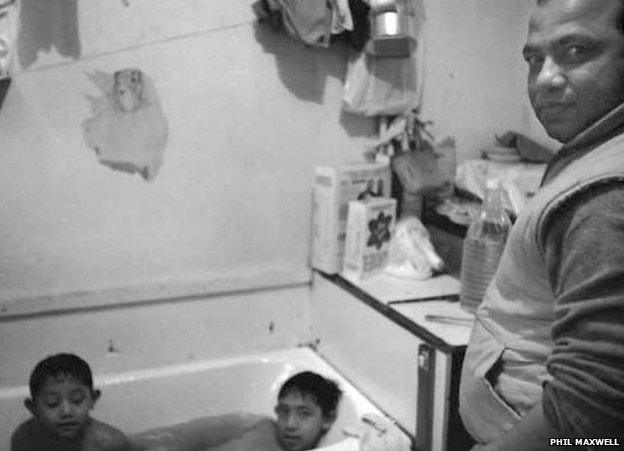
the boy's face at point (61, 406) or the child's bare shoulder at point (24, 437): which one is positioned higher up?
the boy's face at point (61, 406)

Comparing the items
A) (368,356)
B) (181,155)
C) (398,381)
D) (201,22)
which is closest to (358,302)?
(368,356)

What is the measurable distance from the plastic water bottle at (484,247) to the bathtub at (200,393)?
1.27 feet

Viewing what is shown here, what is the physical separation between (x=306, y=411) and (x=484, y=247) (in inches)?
25.7

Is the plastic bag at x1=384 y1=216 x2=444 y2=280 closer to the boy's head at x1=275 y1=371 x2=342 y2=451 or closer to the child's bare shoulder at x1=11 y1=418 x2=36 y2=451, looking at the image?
the boy's head at x1=275 y1=371 x2=342 y2=451

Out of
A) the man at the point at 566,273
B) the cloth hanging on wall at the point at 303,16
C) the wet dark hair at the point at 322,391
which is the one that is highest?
the cloth hanging on wall at the point at 303,16

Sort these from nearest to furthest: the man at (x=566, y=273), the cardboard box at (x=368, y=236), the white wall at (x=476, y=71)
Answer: the man at (x=566, y=273) → the cardboard box at (x=368, y=236) → the white wall at (x=476, y=71)

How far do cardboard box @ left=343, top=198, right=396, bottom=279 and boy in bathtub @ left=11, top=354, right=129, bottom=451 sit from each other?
78 centimetres

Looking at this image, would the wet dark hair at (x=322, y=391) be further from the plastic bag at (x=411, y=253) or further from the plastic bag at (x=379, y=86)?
the plastic bag at (x=379, y=86)

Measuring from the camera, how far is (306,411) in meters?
1.67

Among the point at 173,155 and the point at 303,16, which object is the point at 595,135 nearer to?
the point at 303,16

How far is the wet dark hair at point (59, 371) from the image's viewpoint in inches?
60.7

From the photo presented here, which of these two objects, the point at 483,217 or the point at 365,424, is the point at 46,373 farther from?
the point at 483,217

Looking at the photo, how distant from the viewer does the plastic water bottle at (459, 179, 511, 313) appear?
149cm

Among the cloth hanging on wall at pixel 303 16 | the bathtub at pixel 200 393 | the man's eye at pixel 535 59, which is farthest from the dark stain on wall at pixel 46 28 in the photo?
the man's eye at pixel 535 59
